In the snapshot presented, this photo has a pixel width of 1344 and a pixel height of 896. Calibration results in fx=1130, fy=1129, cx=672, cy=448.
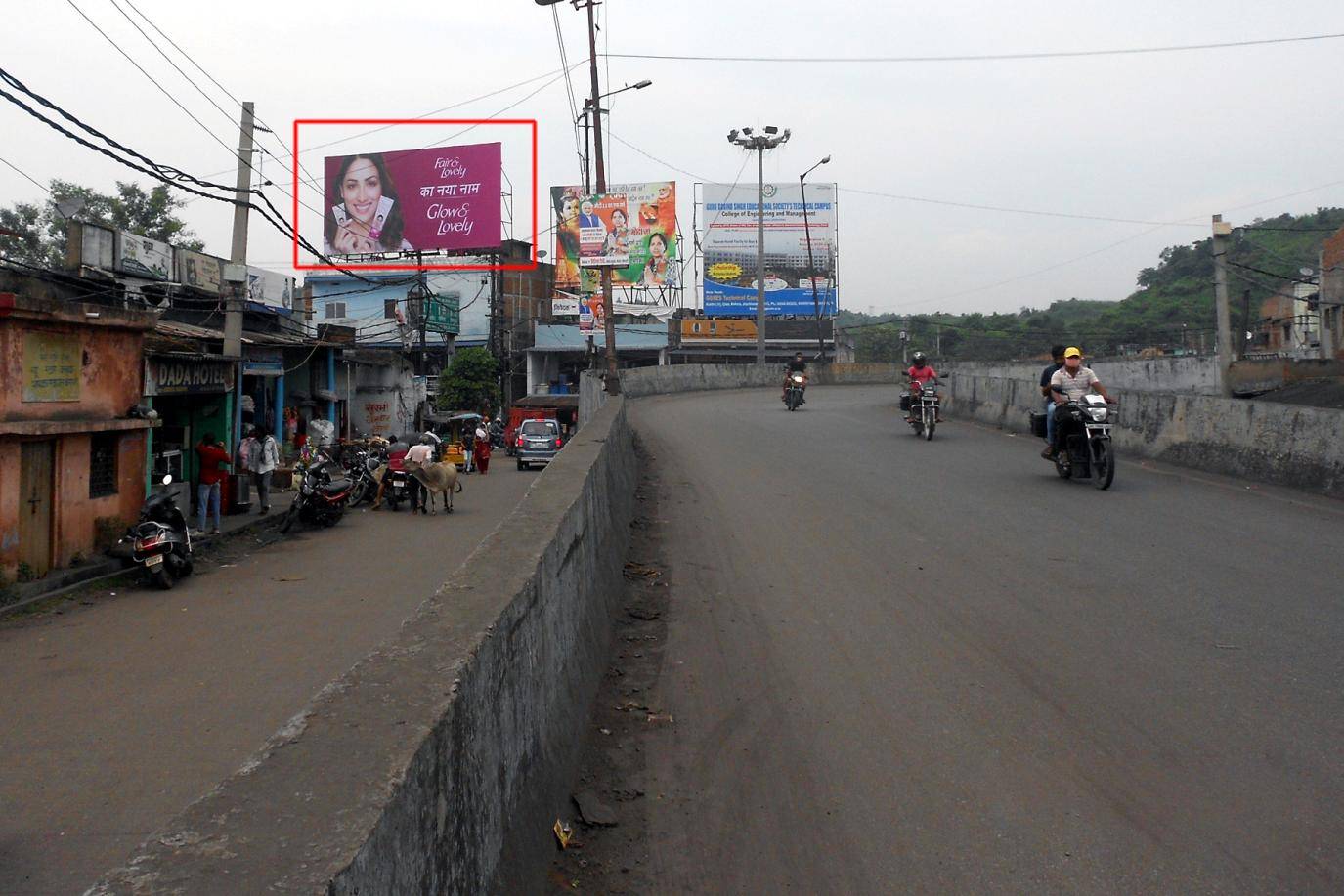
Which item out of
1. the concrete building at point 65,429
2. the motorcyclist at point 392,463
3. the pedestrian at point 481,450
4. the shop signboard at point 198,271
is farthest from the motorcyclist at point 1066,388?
the shop signboard at point 198,271

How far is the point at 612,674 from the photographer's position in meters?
6.41

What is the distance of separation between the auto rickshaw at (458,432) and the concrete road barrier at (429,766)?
3006cm

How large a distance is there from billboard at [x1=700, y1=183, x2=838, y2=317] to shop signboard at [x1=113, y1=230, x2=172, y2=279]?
42461mm

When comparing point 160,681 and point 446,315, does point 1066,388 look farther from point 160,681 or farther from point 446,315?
point 446,315

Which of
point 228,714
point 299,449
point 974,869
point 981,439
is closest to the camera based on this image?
point 974,869

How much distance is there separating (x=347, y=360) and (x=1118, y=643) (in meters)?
32.4

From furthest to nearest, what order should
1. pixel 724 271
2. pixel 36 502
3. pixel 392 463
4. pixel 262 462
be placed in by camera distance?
1. pixel 724 271
2. pixel 392 463
3. pixel 262 462
4. pixel 36 502

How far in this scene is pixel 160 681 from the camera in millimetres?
9320

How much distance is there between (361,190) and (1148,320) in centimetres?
5087

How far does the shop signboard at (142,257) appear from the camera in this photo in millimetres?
29734

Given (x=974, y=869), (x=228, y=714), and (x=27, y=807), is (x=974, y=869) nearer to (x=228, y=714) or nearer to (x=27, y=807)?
(x=27, y=807)

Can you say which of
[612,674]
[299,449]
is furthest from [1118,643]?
[299,449]

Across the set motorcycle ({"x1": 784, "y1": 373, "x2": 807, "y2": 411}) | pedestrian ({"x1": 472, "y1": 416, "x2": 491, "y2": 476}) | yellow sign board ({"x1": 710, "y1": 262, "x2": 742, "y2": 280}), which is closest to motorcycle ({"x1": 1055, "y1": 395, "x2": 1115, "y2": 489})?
motorcycle ({"x1": 784, "y1": 373, "x2": 807, "y2": 411})

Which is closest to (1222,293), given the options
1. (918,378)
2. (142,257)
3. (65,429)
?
(918,378)
